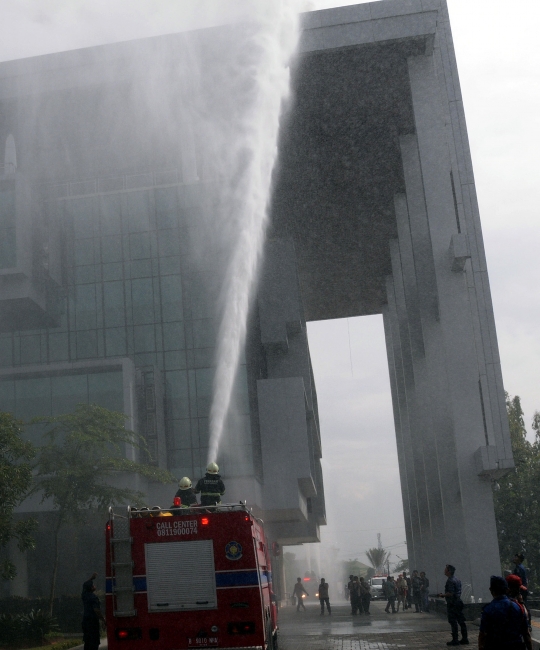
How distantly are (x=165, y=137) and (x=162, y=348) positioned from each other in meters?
13.2

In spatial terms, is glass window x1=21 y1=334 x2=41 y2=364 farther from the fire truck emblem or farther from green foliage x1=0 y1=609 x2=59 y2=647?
the fire truck emblem

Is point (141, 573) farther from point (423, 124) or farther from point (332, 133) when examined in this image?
point (332, 133)

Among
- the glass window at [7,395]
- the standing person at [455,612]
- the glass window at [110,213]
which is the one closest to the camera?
the standing person at [455,612]

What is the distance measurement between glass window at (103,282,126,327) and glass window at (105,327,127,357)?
1.38ft

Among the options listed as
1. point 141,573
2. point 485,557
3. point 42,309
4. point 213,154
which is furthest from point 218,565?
point 42,309

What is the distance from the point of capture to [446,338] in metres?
27.8

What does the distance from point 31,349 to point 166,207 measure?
1153 centimetres

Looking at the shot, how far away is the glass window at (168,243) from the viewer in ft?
153

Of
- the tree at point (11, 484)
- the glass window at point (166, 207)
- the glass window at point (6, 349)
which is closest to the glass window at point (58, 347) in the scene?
the glass window at point (6, 349)

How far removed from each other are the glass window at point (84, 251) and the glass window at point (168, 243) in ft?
13.8

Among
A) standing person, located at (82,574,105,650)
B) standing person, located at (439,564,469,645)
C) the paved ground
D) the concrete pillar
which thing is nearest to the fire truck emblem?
standing person, located at (82,574,105,650)

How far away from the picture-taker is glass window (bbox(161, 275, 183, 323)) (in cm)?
4599

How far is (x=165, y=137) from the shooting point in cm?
4938

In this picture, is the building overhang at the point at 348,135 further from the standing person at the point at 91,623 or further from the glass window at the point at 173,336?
the standing person at the point at 91,623
